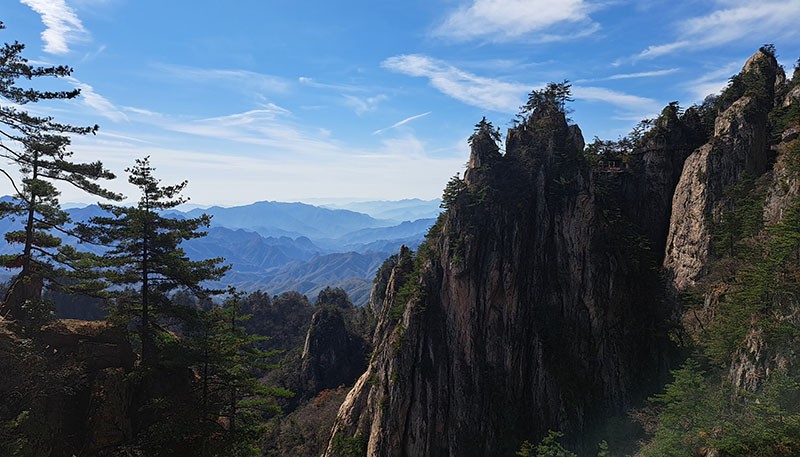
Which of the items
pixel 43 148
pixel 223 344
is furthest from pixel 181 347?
pixel 43 148

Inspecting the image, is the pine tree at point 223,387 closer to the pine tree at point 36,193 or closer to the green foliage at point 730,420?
the pine tree at point 36,193

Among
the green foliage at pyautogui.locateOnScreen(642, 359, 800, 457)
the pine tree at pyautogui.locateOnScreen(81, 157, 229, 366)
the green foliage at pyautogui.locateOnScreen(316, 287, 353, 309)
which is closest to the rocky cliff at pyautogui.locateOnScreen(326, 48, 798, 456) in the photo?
the green foliage at pyautogui.locateOnScreen(642, 359, 800, 457)

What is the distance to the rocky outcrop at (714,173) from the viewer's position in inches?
1252

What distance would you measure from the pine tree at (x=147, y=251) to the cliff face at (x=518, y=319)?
21.6 meters

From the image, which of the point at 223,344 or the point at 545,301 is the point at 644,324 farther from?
the point at 223,344

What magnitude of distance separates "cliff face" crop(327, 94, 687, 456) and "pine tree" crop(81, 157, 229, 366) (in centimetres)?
2156

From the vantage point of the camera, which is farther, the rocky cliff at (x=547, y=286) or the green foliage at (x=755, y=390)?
the rocky cliff at (x=547, y=286)

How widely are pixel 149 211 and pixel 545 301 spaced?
3027 centimetres

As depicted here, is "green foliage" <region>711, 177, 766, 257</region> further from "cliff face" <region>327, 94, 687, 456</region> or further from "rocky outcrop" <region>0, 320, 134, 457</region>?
"rocky outcrop" <region>0, 320, 134, 457</region>

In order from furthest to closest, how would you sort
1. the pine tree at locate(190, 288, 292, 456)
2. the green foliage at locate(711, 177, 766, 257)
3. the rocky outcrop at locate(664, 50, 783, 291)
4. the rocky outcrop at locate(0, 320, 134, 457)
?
the rocky outcrop at locate(664, 50, 783, 291) → the green foliage at locate(711, 177, 766, 257) → the pine tree at locate(190, 288, 292, 456) → the rocky outcrop at locate(0, 320, 134, 457)

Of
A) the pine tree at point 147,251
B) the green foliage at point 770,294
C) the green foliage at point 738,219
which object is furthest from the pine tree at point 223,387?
the green foliage at point 738,219

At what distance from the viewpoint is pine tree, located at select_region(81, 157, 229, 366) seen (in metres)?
16.2

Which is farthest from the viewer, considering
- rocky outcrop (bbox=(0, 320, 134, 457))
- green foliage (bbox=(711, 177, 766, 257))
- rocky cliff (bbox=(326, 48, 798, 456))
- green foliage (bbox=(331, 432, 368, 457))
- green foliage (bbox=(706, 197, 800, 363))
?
green foliage (bbox=(331, 432, 368, 457))

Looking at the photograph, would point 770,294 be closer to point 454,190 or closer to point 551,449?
point 551,449
